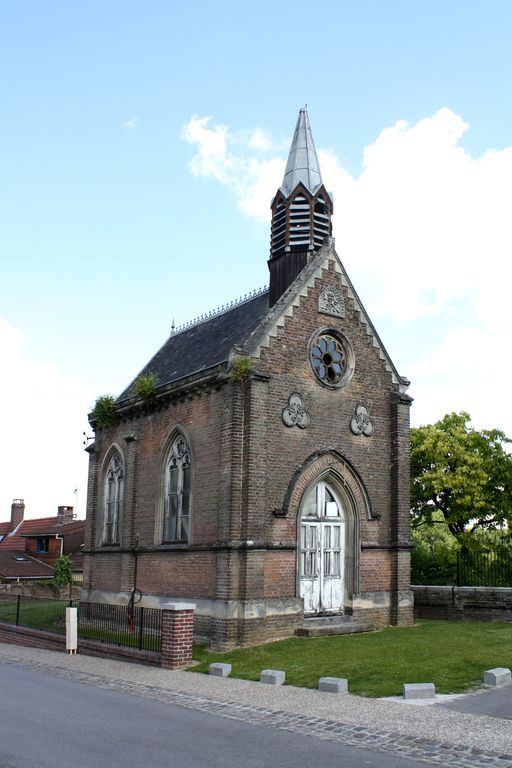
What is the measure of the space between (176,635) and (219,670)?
1.34 metres

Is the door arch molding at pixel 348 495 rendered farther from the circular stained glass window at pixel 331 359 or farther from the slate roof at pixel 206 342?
the slate roof at pixel 206 342

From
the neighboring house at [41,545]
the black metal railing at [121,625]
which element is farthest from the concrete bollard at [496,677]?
the neighboring house at [41,545]

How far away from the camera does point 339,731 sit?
34.1ft

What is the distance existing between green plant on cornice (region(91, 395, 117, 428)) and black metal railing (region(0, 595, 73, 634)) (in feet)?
19.5

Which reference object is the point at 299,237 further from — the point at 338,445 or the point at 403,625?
the point at 403,625

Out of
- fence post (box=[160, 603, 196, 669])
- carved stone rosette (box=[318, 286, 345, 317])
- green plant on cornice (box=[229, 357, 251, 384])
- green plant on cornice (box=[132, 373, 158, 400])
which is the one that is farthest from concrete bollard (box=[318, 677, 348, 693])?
green plant on cornice (box=[132, 373, 158, 400])

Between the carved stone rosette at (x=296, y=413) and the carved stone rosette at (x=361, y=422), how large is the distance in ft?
5.76

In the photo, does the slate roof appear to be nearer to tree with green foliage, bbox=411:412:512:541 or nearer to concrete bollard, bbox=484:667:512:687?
concrete bollard, bbox=484:667:512:687

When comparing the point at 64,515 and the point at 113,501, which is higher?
the point at 113,501

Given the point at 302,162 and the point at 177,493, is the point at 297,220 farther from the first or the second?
the point at 177,493

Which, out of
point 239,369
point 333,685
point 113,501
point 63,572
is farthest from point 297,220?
point 63,572

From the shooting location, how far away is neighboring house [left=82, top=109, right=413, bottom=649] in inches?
742

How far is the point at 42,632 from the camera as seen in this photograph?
20656 mm

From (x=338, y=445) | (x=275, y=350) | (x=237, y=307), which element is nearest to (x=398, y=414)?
(x=338, y=445)
